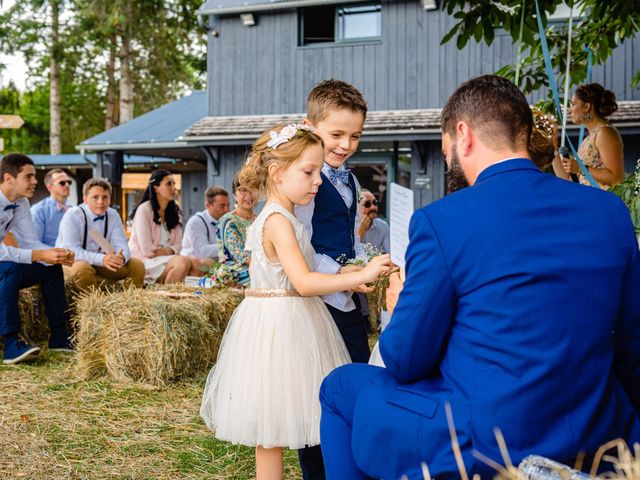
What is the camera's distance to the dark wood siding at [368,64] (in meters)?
14.2

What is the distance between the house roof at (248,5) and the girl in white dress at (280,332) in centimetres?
1283

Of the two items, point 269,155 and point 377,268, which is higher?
point 269,155

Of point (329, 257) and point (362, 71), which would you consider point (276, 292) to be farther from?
point (362, 71)

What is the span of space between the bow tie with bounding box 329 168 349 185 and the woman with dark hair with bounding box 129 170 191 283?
5408 millimetres

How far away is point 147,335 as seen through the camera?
19.8ft

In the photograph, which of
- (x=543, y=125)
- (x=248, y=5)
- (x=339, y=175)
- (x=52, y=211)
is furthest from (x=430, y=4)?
(x=339, y=175)

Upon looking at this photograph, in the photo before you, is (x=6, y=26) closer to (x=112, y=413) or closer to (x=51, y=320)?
(x=51, y=320)

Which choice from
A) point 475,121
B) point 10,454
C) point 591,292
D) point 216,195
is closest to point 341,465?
point 591,292

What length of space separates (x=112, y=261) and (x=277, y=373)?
4981 mm

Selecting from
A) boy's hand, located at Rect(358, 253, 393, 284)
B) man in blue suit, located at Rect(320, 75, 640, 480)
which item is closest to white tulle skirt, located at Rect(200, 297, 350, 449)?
boy's hand, located at Rect(358, 253, 393, 284)

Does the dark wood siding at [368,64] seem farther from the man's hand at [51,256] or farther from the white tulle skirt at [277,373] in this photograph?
the white tulle skirt at [277,373]

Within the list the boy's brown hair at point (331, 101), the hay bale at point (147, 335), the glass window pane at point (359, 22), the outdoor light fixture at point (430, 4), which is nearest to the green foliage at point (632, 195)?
the boy's brown hair at point (331, 101)

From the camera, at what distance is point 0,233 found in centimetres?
682

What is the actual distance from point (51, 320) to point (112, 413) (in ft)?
8.78
